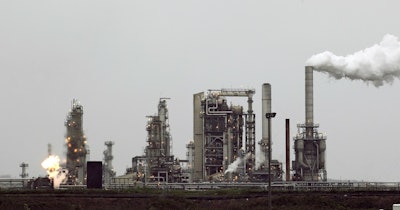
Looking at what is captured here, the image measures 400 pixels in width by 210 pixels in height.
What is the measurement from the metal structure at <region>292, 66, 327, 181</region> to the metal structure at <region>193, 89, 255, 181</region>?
7096 mm

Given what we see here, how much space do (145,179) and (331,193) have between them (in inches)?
1726

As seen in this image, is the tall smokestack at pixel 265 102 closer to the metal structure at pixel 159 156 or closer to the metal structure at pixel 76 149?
the metal structure at pixel 159 156

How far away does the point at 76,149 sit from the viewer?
116938mm

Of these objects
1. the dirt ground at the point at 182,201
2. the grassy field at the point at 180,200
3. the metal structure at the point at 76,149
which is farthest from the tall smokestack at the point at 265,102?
the dirt ground at the point at 182,201

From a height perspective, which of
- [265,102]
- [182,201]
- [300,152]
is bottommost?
[182,201]

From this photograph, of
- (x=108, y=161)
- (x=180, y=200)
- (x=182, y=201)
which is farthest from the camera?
(x=108, y=161)

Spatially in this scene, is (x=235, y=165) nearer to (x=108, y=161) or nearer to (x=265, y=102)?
(x=265, y=102)

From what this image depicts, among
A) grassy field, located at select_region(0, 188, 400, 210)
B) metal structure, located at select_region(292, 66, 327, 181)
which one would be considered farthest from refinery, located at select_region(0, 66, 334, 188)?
grassy field, located at select_region(0, 188, 400, 210)

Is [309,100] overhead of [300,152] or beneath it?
overhead

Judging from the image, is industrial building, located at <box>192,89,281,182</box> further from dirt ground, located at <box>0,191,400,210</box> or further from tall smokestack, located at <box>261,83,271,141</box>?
dirt ground, located at <box>0,191,400,210</box>

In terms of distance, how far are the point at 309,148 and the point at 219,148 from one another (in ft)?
45.6

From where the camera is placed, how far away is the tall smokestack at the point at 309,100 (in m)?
120

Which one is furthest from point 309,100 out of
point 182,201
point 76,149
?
point 182,201

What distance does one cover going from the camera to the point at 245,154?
121 metres
